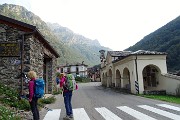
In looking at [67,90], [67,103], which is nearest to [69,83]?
[67,90]

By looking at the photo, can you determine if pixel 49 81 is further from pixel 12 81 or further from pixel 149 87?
pixel 149 87

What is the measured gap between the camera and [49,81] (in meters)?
21.2

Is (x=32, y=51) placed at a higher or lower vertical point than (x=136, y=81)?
higher

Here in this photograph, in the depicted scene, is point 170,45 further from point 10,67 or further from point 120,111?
point 120,111

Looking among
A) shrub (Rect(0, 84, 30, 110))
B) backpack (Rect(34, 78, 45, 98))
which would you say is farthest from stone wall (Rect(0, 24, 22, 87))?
backpack (Rect(34, 78, 45, 98))

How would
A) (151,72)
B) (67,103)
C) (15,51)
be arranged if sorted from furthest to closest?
(151,72) < (15,51) < (67,103)

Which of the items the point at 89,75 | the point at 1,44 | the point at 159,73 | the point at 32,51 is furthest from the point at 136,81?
the point at 89,75

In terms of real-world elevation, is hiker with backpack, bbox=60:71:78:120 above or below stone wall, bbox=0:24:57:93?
below

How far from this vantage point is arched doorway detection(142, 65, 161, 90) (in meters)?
22.5

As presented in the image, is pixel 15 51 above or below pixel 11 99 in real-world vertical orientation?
above

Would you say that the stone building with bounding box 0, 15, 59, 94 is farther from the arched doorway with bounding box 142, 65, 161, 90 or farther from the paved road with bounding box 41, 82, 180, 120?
the arched doorway with bounding box 142, 65, 161, 90

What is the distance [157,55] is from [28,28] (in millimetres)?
12990

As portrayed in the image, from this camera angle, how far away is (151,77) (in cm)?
2348

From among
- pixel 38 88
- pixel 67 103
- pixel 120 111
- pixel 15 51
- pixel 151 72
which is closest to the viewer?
pixel 38 88
